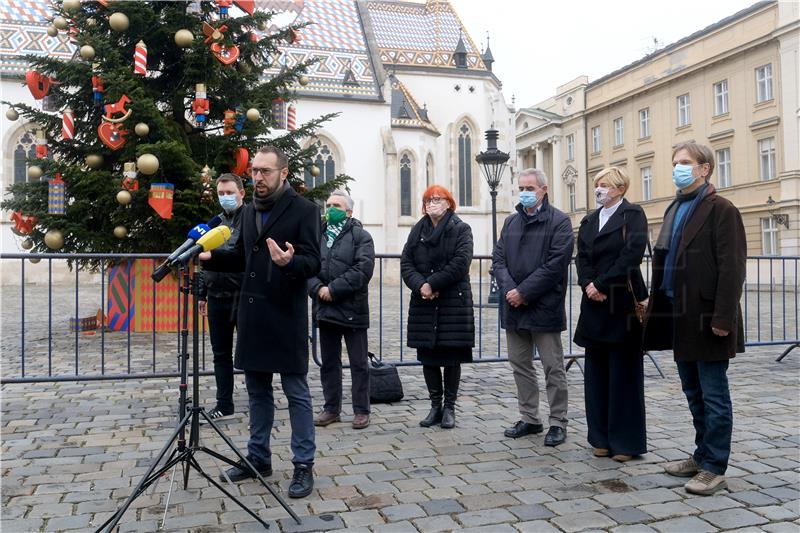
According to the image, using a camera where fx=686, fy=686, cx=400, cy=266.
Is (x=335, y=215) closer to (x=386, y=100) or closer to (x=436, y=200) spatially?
(x=436, y=200)

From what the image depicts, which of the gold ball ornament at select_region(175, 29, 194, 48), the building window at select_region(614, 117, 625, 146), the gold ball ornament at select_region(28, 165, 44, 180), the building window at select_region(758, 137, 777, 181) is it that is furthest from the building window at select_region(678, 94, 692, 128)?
the gold ball ornament at select_region(28, 165, 44, 180)

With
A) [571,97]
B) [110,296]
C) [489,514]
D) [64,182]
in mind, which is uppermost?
[571,97]

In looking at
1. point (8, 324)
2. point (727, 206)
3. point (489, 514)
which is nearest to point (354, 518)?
point (489, 514)

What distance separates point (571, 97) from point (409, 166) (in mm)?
17051

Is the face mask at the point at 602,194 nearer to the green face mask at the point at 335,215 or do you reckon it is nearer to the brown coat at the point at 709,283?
the brown coat at the point at 709,283

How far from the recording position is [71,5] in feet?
35.3

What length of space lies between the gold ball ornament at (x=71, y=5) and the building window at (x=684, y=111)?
114ft

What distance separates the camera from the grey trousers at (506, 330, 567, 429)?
16.8ft

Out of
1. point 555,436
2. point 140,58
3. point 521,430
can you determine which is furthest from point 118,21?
point 555,436

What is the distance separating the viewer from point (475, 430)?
5.43 metres

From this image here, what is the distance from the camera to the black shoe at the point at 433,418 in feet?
18.2

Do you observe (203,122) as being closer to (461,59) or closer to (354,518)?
(354,518)

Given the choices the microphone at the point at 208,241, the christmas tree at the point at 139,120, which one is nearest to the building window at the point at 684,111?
the christmas tree at the point at 139,120

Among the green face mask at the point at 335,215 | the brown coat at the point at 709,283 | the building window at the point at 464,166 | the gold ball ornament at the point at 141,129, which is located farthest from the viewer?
the building window at the point at 464,166
